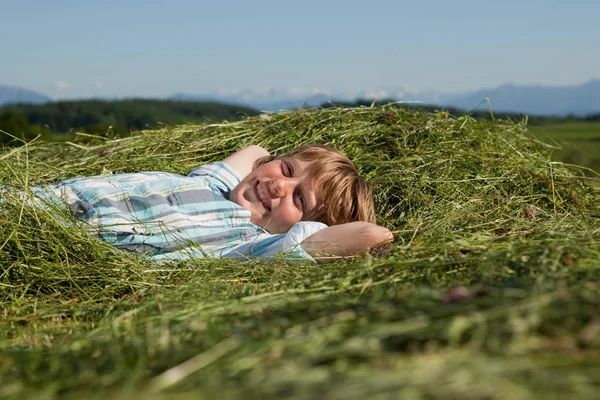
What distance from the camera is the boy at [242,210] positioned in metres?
2.92

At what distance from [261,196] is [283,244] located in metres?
0.54

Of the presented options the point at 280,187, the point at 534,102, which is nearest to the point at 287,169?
the point at 280,187

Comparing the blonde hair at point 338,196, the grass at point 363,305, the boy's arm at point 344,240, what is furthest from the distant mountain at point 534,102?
the boy's arm at point 344,240

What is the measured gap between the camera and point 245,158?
3932 millimetres

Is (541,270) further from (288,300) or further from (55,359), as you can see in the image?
(55,359)

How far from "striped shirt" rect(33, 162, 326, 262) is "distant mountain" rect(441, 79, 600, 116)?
208 centimetres

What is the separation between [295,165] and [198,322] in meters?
1.97

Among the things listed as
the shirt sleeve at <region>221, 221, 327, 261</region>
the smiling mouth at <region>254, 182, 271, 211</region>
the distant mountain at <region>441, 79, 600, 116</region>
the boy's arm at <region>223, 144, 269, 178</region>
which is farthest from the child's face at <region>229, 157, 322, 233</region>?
the distant mountain at <region>441, 79, 600, 116</region>

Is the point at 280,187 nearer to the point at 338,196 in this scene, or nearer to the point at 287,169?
the point at 287,169

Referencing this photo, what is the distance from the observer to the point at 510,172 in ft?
12.4

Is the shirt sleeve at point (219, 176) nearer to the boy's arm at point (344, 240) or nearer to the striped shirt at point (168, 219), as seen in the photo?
the striped shirt at point (168, 219)

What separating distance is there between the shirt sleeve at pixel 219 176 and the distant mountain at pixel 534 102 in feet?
6.02

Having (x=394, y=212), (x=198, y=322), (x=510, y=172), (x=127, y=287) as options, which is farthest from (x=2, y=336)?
(x=510, y=172)

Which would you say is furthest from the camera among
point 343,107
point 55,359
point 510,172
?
point 343,107
